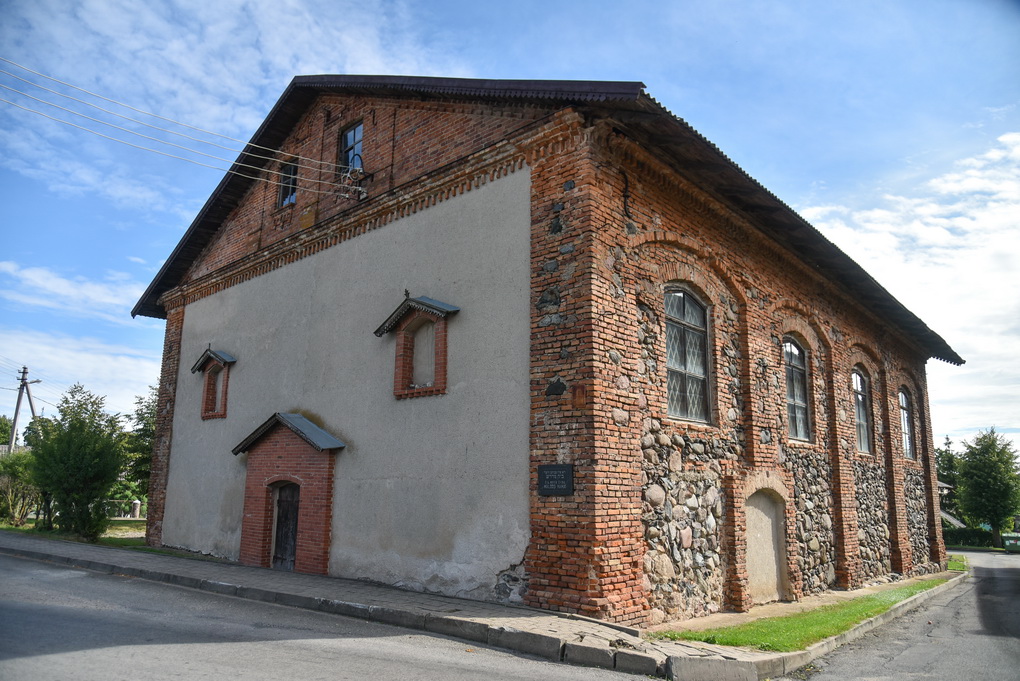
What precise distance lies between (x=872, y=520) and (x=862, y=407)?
8.86 feet

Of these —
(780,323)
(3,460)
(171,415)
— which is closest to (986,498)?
(780,323)

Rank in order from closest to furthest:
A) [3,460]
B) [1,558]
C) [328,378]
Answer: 1. [328,378]
2. [1,558]
3. [3,460]

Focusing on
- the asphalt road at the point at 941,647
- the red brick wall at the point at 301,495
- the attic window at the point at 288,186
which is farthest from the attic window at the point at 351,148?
the asphalt road at the point at 941,647

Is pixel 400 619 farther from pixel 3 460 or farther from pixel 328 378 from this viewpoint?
pixel 3 460

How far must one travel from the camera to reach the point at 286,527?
1252cm

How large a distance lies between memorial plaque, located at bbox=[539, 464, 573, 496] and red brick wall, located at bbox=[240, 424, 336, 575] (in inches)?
189

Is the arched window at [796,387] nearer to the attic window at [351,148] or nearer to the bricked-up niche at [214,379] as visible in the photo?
the attic window at [351,148]

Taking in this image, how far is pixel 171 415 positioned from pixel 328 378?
6.34 m

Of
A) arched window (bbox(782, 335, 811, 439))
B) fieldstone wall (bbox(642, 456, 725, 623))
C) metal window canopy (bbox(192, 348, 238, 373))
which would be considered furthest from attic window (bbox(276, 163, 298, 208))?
arched window (bbox(782, 335, 811, 439))

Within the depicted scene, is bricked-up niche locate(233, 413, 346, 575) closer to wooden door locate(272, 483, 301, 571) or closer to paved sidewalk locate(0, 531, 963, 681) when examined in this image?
wooden door locate(272, 483, 301, 571)

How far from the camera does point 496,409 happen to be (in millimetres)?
9203

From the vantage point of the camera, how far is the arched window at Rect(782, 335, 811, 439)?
13109 millimetres

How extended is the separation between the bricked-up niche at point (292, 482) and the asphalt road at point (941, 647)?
7.61 meters

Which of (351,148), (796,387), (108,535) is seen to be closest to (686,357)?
(796,387)
